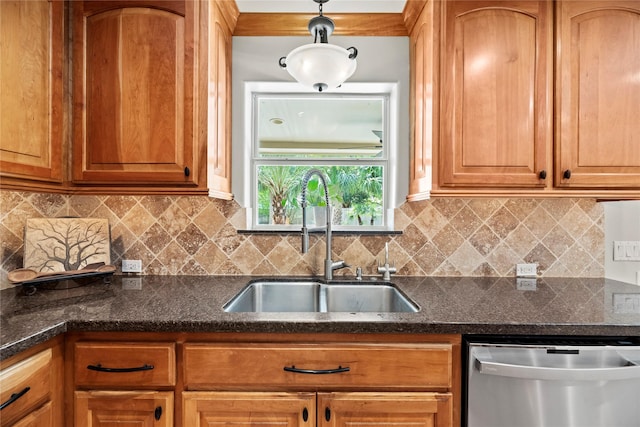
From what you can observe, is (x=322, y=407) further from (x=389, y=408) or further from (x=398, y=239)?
(x=398, y=239)

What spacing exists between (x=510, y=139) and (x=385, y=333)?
39.5 inches

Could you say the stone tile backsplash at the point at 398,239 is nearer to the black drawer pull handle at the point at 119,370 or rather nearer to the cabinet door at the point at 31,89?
the cabinet door at the point at 31,89

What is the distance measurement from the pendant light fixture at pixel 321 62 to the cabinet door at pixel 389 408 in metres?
1.14

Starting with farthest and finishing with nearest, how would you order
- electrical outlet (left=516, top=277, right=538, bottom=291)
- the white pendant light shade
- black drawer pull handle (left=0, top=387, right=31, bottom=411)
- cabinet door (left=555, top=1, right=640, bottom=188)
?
electrical outlet (left=516, top=277, right=538, bottom=291), cabinet door (left=555, top=1, right=640, bottom=188), the white pendant light shade, black drawer pull handle (left=0, top=387, right=31, bottom=411)

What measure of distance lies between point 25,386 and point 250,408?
647 mm

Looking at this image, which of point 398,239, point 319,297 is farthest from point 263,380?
point 398,239

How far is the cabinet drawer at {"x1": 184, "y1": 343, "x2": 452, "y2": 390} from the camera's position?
1062mm

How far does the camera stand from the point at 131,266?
5.74 feet

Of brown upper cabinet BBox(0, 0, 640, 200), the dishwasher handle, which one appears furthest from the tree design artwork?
the dishwasher handle

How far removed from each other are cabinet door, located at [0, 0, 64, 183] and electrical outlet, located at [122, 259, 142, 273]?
553mm

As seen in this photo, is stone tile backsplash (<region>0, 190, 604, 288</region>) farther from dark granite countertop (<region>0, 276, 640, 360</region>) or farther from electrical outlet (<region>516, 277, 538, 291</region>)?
dark granite countertop (<region>0, 276, 640, 360</region>)

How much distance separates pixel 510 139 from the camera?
4.59 ft

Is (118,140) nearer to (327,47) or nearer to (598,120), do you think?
(327,47)

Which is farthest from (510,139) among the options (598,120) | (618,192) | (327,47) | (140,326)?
(140,326)
